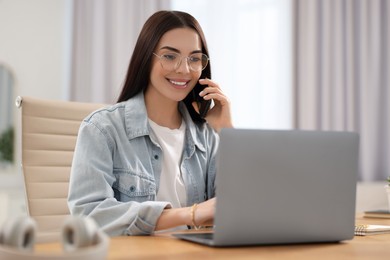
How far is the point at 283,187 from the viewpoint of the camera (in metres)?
1.20

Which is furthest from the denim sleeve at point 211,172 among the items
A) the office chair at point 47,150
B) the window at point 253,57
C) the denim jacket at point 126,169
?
the window at point 253,57

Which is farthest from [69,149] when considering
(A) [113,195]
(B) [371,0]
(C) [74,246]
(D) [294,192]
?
(B) [371,0]

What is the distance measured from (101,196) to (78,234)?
758 mm

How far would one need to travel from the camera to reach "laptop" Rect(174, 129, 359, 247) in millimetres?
1147

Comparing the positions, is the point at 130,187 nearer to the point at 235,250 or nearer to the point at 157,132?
the point at 157,132

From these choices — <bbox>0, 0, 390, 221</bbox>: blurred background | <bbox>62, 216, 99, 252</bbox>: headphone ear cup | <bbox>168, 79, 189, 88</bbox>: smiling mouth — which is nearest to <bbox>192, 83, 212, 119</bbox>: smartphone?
<bbox>168, 79, 189, 88</bbox>: smiling mouth

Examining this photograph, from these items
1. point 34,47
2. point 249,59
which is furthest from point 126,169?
point 34,47

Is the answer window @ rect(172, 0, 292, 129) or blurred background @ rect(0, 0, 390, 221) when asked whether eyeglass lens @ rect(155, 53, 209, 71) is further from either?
window @ rect(172, 0, 292, 129)

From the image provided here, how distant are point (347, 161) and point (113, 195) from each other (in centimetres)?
67

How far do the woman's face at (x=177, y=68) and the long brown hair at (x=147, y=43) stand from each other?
0.7 inches

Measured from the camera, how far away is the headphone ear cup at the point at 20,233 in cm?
84

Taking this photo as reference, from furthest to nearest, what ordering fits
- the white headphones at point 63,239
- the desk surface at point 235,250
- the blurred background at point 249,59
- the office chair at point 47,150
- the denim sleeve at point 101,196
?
the blurred background at point 249,59 → the office chair at point 47,150 → the denim sleeve at point 101,196 → the desk surface at point 235,250 → the white headphones at point 63,239

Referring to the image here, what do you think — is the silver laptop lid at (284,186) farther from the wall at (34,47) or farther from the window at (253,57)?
the wall at (34,47)

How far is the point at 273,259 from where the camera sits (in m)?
1.11
